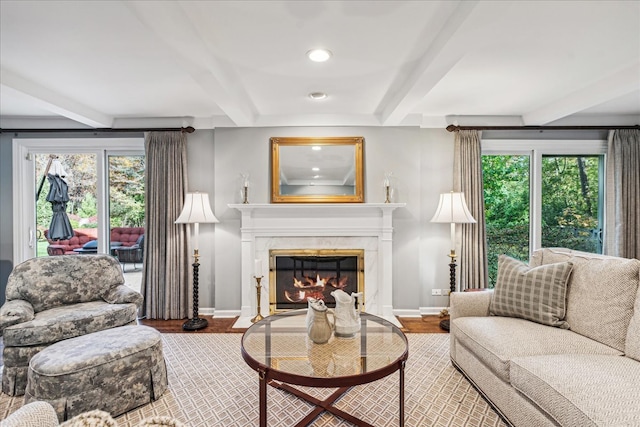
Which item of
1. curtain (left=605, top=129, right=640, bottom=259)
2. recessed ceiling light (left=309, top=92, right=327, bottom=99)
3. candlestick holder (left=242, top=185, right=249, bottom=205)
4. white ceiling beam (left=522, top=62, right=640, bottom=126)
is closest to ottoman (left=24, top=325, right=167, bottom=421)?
candlestick holder (left=242, top=185, right=249, bottom=205)

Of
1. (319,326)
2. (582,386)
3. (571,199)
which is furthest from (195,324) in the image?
(571,199)

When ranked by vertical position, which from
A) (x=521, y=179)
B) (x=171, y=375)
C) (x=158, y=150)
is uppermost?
(x=158, y=150)

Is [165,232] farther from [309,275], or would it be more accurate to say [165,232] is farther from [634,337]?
[634,337]

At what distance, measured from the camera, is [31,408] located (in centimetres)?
108

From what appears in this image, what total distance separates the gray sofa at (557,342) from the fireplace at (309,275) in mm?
1446

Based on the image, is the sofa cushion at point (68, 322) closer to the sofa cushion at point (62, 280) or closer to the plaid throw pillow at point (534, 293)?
the sofa cushion at point (62, 280)

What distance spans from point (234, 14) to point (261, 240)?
2.45m

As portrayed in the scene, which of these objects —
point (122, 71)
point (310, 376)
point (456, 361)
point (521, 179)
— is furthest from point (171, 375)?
point (521, 179)

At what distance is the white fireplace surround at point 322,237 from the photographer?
373cm

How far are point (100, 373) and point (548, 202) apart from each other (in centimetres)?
477

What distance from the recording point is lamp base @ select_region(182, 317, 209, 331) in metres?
3.45

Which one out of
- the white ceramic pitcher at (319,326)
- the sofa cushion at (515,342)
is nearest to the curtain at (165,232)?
the white ceramic pitcher at (319,326)

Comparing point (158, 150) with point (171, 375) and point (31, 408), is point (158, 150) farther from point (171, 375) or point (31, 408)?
point (31, 408)

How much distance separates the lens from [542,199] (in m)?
4.02
